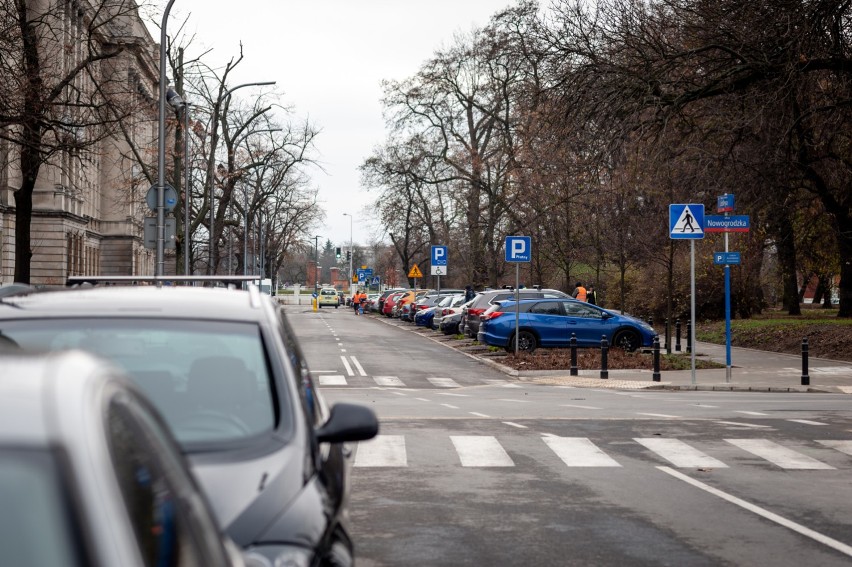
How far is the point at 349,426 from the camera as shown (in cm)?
514

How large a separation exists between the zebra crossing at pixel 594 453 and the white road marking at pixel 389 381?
11309 millimetres

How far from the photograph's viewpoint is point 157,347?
534cm

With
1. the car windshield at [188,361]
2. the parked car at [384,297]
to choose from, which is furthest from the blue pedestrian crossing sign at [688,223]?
the parked car at [384,297]

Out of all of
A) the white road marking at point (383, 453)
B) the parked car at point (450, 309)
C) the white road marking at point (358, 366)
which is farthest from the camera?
the parked car at point (450, 309)

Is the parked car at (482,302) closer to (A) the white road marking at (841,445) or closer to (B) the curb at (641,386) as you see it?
(B) the curb at (641,386)

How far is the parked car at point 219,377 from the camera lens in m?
4.59

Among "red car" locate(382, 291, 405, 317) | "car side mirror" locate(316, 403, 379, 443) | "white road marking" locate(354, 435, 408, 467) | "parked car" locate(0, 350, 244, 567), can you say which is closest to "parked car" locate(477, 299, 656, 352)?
"white road marking" locate(354, 435, 408, 467)

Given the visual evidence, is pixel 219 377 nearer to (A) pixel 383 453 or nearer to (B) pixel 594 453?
(A) pixel 383 453

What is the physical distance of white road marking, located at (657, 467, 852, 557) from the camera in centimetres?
838

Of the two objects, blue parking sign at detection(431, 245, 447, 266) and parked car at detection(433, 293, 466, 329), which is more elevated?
blue parking sign at detection(431, 245, 447, 266)

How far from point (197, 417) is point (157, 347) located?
0.48 metres

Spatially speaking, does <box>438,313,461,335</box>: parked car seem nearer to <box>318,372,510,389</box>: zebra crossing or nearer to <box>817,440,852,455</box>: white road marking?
<box>318,372,510,389</box>: zebra crossing

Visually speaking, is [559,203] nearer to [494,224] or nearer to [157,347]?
[494,224]

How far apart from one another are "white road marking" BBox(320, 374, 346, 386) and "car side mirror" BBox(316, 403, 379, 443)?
1995 centimetres
